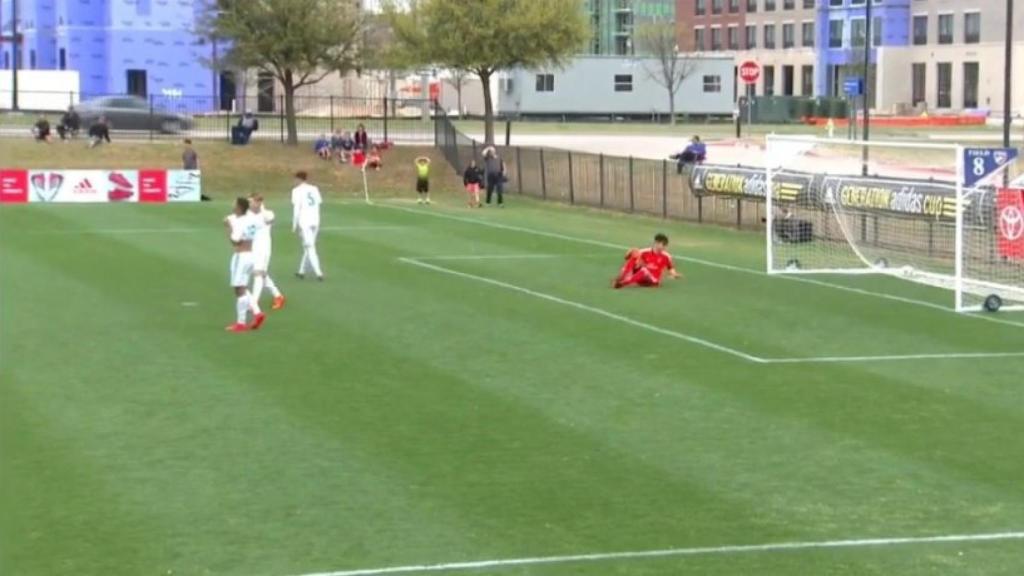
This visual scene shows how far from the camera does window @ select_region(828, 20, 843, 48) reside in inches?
4380

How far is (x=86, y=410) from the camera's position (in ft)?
56.6

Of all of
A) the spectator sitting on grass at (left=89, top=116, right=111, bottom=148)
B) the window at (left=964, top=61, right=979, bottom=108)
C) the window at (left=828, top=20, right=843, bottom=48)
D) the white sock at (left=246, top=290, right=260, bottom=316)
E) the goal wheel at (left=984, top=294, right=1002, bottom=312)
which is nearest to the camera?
the white sock at (left=246, top=290, right=260, bottom=316)

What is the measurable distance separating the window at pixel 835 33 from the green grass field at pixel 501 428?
84268 mm

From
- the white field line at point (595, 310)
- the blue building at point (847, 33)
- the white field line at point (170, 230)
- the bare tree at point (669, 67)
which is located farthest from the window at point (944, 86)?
the white field line at point (595, 310)

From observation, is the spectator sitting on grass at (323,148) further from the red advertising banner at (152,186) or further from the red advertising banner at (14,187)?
the red advertising banner at (14,187)

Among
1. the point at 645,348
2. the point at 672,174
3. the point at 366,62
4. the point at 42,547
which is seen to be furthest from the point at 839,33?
the point at 42,547

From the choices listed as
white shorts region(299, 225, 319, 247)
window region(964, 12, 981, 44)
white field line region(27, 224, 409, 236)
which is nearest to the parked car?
white field line region(27, 224, 409, 236)

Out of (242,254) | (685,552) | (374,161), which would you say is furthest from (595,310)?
(374,161)

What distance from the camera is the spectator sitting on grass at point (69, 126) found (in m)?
60.6

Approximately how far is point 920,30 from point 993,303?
87.7 meters

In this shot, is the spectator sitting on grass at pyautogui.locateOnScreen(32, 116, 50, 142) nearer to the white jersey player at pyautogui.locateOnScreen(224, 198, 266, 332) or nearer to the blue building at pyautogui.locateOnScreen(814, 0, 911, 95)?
the white jersey player at pyautogui.locateOnScreen(224, 198, 266, 332)

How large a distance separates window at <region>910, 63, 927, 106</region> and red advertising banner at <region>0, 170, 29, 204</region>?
240 ft

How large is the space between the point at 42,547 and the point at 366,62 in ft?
167

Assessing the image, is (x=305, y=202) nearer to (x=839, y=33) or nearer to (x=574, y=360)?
(x=574, y=360)
